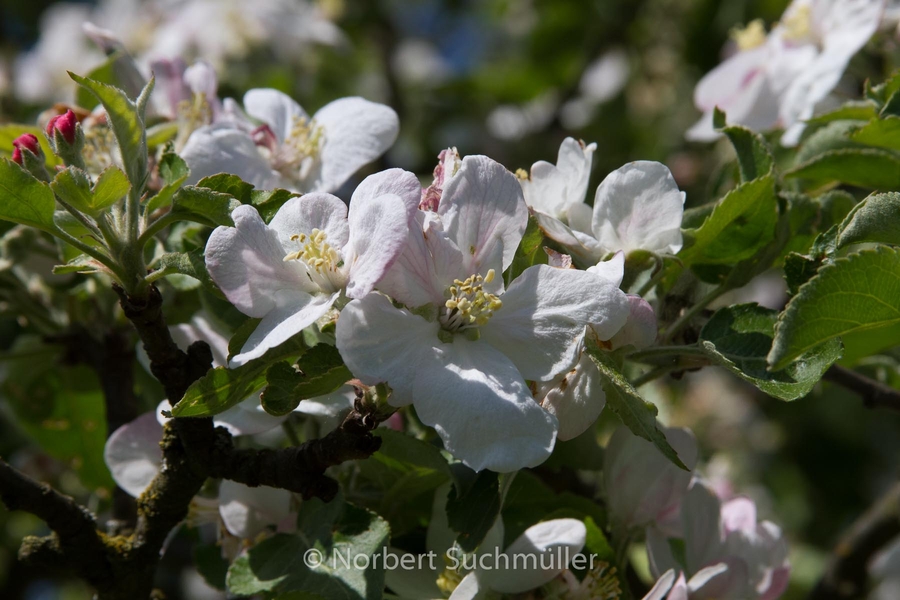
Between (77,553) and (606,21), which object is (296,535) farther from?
(606,21)

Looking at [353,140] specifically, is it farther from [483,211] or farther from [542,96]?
[542,96]

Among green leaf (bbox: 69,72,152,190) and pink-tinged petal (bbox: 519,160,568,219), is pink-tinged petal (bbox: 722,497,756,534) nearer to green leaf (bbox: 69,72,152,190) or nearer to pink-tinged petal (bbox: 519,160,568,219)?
pink-tinged petal (bbox: 519,160,568,219)

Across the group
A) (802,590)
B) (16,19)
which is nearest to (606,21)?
(802,590)

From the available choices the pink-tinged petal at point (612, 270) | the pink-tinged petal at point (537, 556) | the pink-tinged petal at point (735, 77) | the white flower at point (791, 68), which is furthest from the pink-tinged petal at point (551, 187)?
the pink-tinged petal at point (735, 77)

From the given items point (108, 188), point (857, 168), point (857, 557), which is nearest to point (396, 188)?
point (108, 188)

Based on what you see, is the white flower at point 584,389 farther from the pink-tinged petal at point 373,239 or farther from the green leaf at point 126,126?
the green leaf at point 126,126
